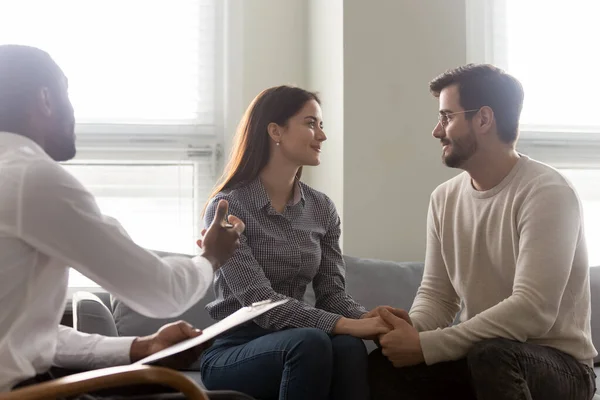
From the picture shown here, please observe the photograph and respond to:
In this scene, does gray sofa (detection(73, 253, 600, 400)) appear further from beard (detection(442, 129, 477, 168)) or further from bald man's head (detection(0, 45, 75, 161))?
bald man's head (detection(0, 45, 75, 161))

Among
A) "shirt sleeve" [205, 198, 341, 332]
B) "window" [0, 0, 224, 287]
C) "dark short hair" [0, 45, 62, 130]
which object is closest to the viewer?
"dark short hair" [0, 45, 62, 130]

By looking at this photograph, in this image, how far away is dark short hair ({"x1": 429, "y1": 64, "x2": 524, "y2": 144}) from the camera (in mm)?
2398

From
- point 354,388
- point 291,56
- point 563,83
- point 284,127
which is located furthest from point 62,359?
point 563,83

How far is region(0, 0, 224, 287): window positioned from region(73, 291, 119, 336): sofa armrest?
1017 mm

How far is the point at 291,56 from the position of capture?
357cm

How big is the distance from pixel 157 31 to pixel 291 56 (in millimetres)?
599

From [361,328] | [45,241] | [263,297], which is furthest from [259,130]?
[45,241]

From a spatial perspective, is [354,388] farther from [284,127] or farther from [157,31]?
[157,31]

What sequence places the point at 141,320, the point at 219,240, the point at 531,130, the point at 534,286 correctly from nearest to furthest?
the point at 219,240
the point at 534,286
the point at 141,320
the point at 531,130

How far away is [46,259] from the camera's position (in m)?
1.40

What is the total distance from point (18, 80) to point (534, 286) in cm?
135

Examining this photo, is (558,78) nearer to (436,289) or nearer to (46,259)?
(436,289)

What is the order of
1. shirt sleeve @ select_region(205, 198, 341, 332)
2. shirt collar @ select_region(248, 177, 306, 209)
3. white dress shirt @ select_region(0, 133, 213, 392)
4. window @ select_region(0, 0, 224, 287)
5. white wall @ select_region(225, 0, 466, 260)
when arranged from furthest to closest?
window @ select_region(0, 0, 224, 287) → white wall @ select_region(225, 0, 466, 260) → shirt collar @ select_region(248, 177, 306, 209) → shirt sleeve @ select_region(205, 198, 341, 332) → white dress shirt @ select_region(0, 133, 213, 392)

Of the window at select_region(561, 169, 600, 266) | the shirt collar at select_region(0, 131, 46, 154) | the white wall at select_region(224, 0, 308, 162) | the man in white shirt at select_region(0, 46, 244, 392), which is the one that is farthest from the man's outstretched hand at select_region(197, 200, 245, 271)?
the window at select_region(561, 169, 600, 266)
